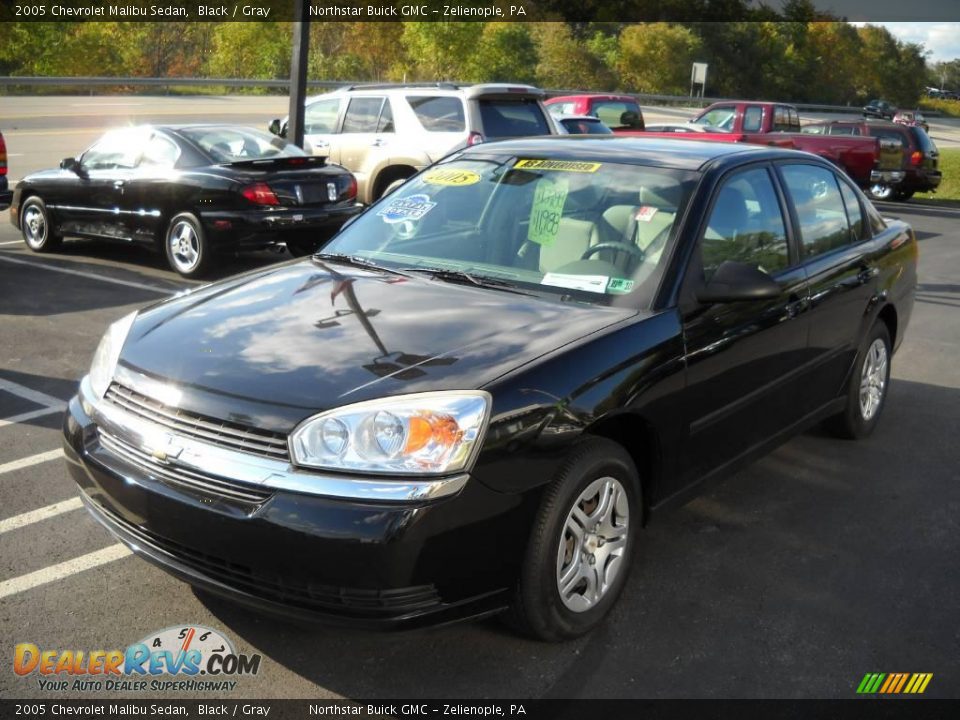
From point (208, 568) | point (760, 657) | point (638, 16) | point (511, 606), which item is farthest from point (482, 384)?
point (638, 16)

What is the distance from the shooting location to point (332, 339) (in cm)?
359

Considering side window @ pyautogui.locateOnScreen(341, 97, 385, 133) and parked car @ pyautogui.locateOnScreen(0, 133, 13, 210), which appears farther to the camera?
side window @ pyautogui.locateOnScreen(341, 97, 385, 133)

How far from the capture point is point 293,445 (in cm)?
310

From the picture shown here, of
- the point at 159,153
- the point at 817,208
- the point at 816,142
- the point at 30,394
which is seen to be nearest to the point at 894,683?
the point at 817,208

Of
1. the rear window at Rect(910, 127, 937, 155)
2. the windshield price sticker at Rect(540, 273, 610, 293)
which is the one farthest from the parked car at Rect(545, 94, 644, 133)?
the windshield price sticker at Rect(540, 273, 610, 293)

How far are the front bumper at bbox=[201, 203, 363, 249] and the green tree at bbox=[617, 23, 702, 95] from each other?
52.9 metres

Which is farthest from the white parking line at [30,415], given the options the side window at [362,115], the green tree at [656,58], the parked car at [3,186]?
the green tree at [656,58]

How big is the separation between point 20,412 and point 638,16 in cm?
6365

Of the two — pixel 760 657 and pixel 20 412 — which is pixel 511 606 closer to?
pixel 760 657

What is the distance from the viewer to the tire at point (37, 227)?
1123cm

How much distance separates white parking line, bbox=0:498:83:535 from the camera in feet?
14.3

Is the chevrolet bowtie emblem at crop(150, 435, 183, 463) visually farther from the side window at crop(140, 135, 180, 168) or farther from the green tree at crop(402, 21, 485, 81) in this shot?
the green tree at crop(402, 21, 485, 81)

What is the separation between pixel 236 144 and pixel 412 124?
128 inches

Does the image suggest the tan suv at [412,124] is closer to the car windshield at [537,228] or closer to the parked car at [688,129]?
the parked car at [688,129]
